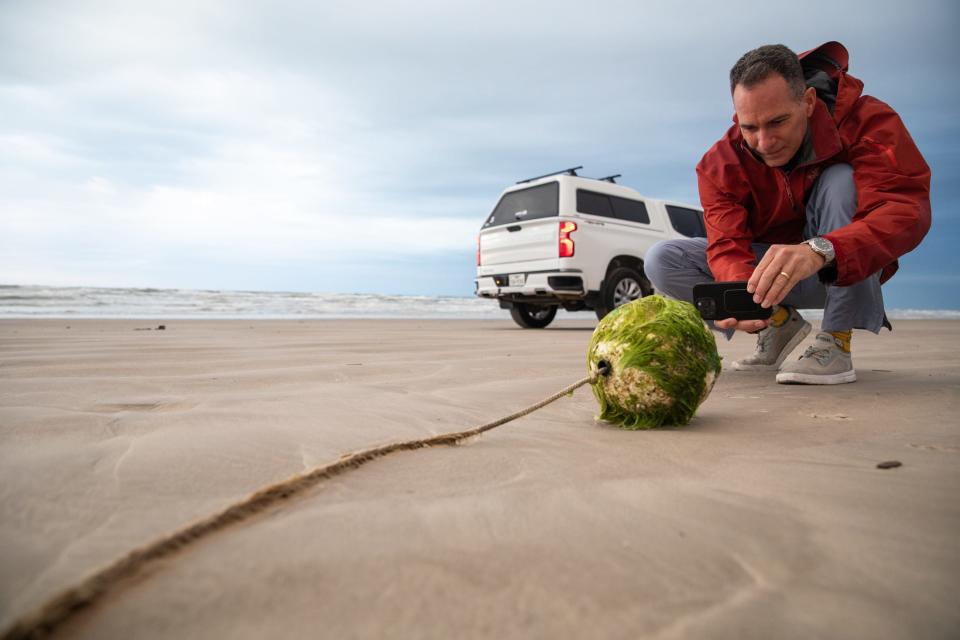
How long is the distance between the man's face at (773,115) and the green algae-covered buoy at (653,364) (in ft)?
3.69

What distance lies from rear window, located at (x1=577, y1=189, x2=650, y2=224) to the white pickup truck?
0.04ft

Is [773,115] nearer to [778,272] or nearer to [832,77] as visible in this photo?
[832,77]

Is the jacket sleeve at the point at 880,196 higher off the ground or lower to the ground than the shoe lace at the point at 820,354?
higher

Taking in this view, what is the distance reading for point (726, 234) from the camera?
9.52 ft

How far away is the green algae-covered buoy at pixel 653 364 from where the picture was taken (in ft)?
5.74

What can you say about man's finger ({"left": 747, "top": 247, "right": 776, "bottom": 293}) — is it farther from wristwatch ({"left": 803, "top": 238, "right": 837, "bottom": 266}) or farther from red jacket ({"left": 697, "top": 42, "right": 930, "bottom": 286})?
red jacket ({"left": 697, "top": 42, "right": 930, "bottom": 286})

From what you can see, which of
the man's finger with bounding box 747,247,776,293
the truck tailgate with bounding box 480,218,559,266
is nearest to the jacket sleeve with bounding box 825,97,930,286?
the man's finger with bounding box 747,247,776,293

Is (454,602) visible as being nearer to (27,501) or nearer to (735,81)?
(27,501)

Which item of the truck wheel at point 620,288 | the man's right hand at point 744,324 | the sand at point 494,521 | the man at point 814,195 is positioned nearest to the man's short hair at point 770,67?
the man at point 814,195

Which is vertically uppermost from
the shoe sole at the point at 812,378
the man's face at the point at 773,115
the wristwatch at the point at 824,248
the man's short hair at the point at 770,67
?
the man's short hair at the point at 770,67

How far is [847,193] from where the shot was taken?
8.70 feet

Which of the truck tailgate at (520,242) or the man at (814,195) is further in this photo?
the truck tailgate at (520,242)

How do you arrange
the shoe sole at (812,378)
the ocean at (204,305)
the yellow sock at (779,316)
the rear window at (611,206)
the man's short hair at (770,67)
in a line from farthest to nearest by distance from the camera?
the ocean at (204,305)
the rear window at (611,206)
the yellow sock at (779,316)
the shoe sole at (812,378)
the man's short hair at (770,67)

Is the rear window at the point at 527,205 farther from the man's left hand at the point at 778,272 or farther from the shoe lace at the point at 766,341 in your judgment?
the man's left hand at the point at 778,272
